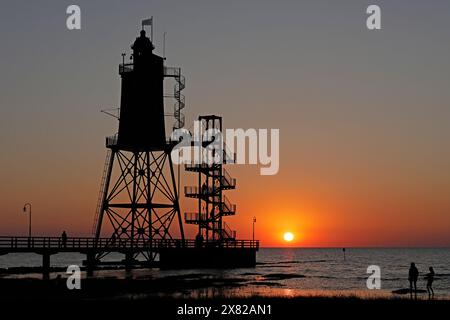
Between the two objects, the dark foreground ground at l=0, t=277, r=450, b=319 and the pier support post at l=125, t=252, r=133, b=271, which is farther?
the pier support post at l=125, t=252, r=133, b=271

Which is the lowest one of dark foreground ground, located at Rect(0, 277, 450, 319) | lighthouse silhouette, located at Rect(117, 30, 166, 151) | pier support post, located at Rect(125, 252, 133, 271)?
pier support post, located at Rect(125, 252, 133, 271)

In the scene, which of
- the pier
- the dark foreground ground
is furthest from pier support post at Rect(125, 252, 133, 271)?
the dark foreground ground

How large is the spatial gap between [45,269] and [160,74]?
79.8 ft

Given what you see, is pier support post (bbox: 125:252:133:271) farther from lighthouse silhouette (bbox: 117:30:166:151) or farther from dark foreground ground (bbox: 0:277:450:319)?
dark foreground ground (bbox: 0:277:450:319)

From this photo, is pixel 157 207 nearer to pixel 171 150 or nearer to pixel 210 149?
pixel 171 150

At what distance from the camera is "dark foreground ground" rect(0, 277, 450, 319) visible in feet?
111
